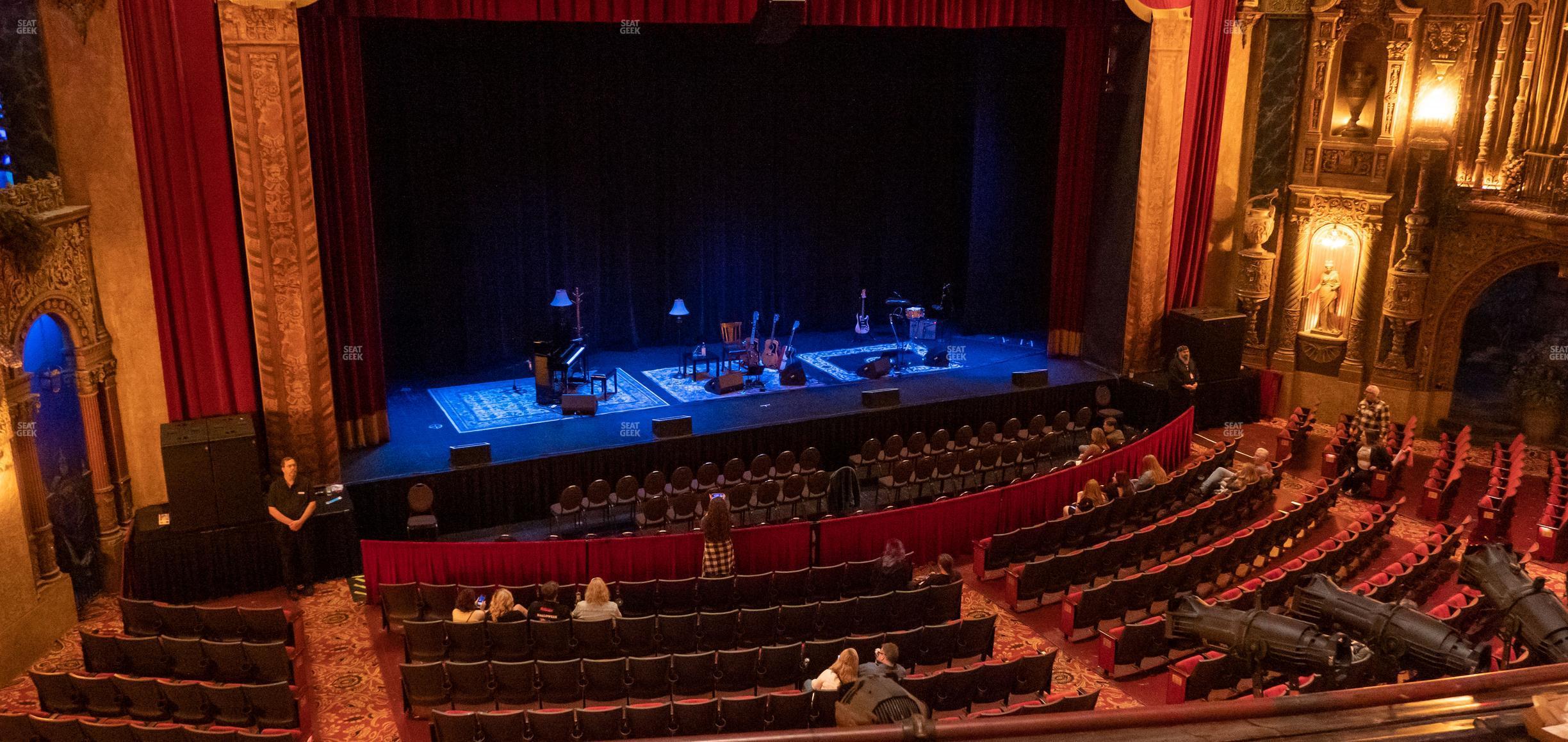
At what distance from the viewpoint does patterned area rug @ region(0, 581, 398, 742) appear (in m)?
8.61

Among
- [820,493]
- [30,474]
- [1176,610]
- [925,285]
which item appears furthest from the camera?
[925,285]

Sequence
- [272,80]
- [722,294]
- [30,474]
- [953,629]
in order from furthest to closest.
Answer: [722,294] < [272,80] < [30,474] < [953,629]

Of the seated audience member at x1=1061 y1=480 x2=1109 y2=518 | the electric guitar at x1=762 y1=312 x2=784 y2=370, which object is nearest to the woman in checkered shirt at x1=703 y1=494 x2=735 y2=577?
the seated audience member at x1=1061 y1=480 x2=1109 y2=518

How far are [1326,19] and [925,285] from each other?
24.2ft

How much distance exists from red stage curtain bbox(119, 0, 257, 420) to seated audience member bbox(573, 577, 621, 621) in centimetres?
523

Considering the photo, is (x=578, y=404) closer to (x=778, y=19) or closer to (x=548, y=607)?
(x=778, y=19)

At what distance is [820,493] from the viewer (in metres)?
12.9

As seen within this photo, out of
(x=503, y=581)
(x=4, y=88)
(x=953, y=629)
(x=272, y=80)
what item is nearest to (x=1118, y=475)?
(x=953, y=629)

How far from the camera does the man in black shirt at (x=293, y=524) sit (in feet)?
36.0

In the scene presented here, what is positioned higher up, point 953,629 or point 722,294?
point 722,294

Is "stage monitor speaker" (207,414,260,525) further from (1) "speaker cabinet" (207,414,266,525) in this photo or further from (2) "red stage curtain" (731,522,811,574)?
(2) "red stage curtain" (731,522,811,574)

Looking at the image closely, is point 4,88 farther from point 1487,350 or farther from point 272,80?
point 1487,350

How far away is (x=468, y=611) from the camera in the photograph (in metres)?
9.01

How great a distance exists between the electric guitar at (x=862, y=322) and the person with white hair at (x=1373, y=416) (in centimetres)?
741
